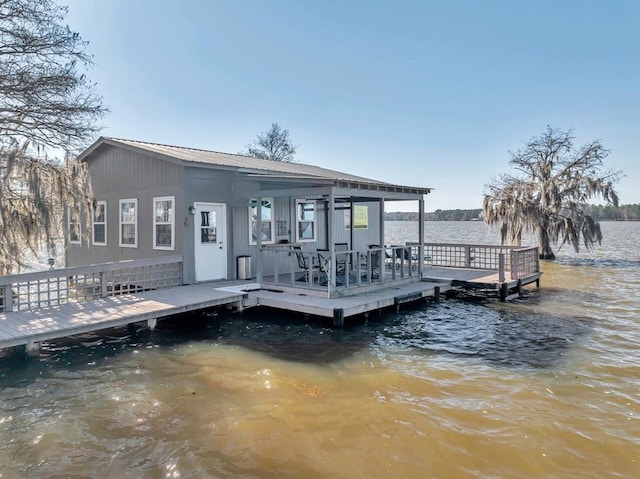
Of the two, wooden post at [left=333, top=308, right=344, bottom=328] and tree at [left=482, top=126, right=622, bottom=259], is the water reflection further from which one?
tree at [left=482, top=126, right=622, bottom=259]

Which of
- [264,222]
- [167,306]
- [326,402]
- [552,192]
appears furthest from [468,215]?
[326,402]

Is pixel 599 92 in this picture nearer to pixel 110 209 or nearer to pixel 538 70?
pixel 538 70

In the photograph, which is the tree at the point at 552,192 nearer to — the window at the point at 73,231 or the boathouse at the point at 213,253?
the boathouse at the point at 213,253

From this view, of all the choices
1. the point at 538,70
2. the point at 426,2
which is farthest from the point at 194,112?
the point at 538,70

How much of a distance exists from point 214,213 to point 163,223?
47.5 inches

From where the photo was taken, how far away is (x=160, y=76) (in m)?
14.9

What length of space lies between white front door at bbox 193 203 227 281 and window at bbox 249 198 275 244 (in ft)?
2.53

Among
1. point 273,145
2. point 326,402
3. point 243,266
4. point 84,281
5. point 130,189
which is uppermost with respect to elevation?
point 273,145

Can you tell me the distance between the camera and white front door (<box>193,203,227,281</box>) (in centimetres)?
996

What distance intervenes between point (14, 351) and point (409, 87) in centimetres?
1504

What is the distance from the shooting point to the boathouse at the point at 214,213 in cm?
955

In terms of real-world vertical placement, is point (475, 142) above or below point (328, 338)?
above

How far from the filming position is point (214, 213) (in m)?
10.3

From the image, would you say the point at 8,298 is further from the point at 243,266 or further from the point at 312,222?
the point at 312,222
